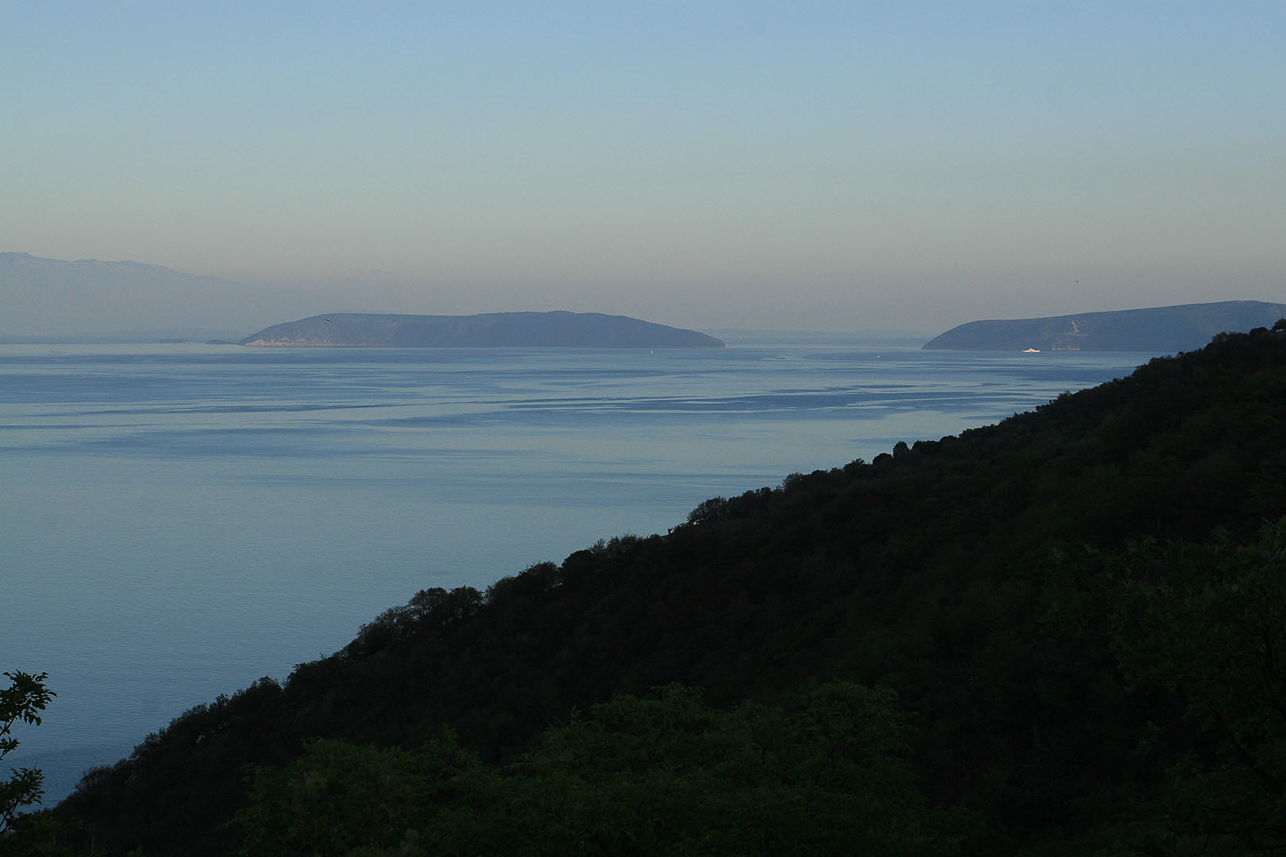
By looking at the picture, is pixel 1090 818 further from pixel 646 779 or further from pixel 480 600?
pixel 480 600

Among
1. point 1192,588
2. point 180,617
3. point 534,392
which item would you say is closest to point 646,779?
point 1192,588

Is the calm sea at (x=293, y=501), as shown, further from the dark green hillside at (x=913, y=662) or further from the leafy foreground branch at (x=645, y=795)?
the leafy foreground branch at (x=645, y=795)

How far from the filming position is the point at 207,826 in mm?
16875

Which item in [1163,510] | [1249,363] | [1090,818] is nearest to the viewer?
[1090,818]

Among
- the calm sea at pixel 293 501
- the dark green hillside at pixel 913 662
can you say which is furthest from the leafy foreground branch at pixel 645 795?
the calm sea at pixel 293 501

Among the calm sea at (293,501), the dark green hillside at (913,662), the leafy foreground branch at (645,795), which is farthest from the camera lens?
the calm sea at (293,501)

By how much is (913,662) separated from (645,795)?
22.8ft

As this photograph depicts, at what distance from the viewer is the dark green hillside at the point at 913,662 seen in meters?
6.84

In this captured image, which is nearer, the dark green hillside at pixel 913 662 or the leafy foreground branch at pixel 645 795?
the dark green hillside at pixel 913 662

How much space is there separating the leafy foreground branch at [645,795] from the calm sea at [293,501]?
1488 centimetres

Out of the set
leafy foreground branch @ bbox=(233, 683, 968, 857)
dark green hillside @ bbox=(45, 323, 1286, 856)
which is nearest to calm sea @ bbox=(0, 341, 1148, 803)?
dark green hillside @ bbox=(45, 323, 1286, 856)

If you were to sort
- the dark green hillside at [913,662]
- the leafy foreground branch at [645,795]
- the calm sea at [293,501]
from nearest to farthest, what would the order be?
the dark green hillside at [913,662], the leafy foreground branch at [645,795], the calm sea at [293,501]

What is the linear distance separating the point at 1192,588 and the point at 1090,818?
495 centimetres

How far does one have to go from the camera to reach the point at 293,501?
52.1 m
